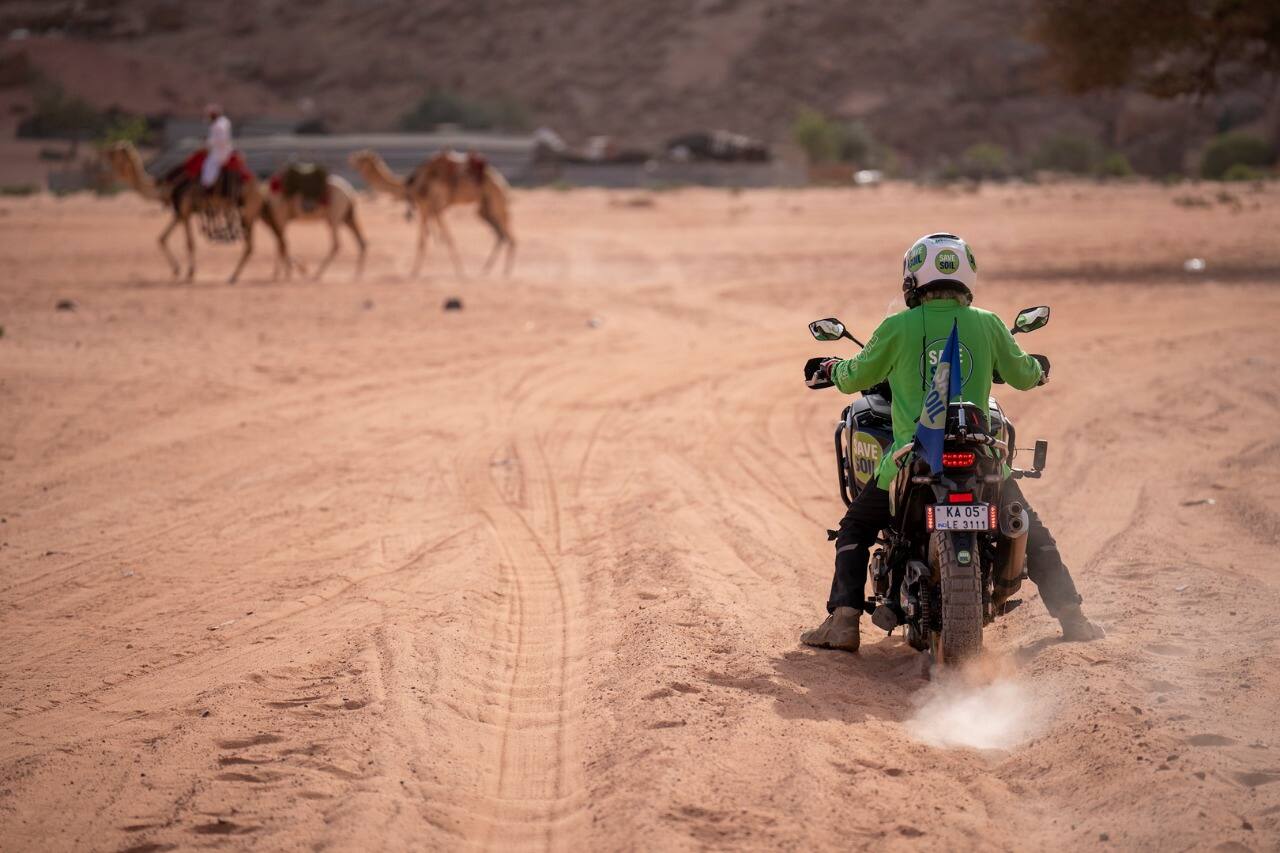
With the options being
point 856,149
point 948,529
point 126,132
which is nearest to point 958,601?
point 948,529

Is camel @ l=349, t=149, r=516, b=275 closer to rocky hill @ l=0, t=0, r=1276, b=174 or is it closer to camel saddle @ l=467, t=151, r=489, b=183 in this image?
camel saddle @ l=467, t=151, r=489, b=183

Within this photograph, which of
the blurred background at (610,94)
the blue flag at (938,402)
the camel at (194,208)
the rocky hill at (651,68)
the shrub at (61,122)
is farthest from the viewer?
the rocky hill at (651,68)

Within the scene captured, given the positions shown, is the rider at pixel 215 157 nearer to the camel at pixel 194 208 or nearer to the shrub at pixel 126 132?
the camel at pixel 194 208

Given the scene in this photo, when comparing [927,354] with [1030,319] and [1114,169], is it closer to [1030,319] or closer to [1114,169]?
[1030,319]

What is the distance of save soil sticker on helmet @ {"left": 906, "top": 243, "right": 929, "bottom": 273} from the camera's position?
5719mm

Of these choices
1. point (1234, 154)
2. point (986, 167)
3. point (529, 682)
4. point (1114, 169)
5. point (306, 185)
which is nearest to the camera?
point (529, 682)

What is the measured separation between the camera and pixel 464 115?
73.0 meters


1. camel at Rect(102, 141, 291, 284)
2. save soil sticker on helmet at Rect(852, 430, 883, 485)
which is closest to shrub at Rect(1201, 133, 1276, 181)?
camel at Rect(102, 141, 291, 284)

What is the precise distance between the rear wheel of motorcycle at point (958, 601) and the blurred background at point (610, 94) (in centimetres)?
3876

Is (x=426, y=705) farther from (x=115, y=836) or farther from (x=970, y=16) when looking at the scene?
(x=970, y=16)

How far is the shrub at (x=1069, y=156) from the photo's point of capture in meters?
58.3

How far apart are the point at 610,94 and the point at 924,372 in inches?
2849

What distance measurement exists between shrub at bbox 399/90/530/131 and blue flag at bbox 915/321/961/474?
2701 inches

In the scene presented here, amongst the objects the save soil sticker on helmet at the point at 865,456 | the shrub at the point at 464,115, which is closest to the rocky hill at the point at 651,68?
the shrub at the point at 464,115
